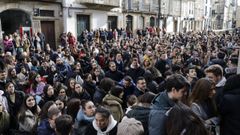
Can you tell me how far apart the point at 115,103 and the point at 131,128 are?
1268 mm

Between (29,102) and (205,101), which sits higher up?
(205,101)

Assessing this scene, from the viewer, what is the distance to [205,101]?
338cm

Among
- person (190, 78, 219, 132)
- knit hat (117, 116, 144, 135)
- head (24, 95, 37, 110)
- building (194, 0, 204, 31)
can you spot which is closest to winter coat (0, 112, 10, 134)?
head (24, 95, 37, 110)

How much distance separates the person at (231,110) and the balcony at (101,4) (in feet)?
58.1

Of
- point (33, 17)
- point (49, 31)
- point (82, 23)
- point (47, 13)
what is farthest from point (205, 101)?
point (82, 23)

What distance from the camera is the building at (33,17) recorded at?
643 inches

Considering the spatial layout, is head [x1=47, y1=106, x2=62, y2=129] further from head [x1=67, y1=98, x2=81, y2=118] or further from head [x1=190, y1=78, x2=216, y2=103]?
head [x1=190, y1=78, x2=216, y2=103]

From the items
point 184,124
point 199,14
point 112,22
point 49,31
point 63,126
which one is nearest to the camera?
point 184,124

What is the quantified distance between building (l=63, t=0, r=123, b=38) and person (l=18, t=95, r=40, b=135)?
14.9 metres

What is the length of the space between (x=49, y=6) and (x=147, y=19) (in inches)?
565

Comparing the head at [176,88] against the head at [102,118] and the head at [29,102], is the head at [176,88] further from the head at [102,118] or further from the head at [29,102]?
the head at [29,102]

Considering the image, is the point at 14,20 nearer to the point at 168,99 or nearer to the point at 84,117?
the point at 84,117

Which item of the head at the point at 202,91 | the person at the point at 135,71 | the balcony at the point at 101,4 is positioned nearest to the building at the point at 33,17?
the balcony at the point at 101,4

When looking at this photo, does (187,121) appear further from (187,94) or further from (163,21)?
(163,21)
